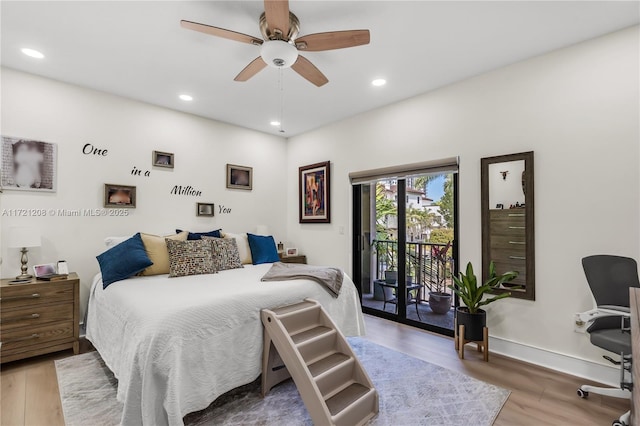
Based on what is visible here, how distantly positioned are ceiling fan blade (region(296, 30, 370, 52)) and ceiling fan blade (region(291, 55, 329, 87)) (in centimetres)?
16

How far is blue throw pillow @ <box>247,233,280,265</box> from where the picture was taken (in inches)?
153

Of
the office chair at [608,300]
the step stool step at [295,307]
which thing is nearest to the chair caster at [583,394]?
the office chair at [608,300]

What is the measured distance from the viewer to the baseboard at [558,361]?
2.35 metres

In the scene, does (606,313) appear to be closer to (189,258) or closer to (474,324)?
(474,324)

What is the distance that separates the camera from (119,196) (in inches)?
139

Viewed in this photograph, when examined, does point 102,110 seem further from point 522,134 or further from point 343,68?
point 522,134

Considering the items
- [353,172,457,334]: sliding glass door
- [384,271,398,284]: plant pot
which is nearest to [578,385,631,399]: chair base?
[353,172,457,334]: sliding glass door

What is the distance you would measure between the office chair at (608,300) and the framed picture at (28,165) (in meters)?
4.76

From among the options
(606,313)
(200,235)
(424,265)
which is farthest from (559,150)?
(200,235)

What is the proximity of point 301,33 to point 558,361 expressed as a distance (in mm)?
3439

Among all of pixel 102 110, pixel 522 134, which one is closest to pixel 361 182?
pixel 522 134

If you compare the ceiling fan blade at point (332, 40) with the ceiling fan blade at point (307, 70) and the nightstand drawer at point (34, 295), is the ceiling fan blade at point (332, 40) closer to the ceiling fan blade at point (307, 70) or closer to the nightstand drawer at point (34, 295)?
the ceiling fan blade at point (307, 70)

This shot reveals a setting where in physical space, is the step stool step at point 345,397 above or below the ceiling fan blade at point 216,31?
below

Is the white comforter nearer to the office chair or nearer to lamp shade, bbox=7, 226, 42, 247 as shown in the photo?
lamp shade, bbox=7, 226, 42, 247
